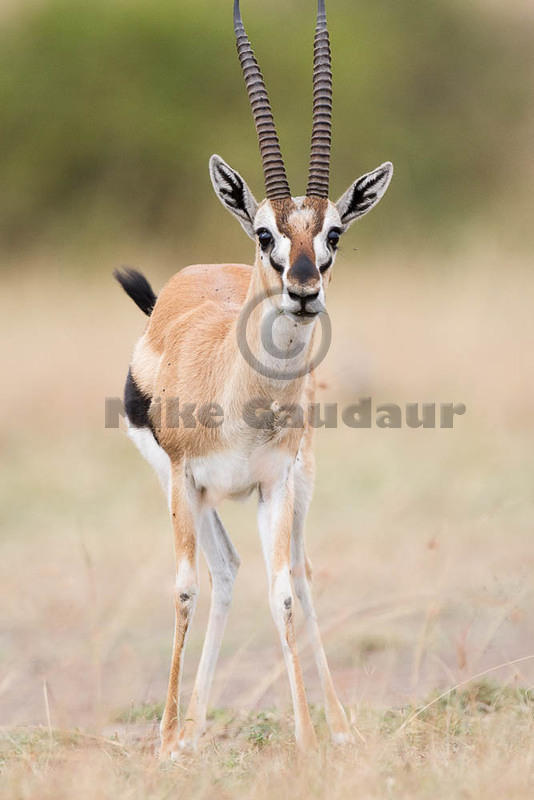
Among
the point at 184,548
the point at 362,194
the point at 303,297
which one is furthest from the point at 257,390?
the point at 362,194

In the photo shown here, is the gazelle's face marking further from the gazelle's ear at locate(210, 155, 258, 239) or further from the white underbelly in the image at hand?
the white underbelly

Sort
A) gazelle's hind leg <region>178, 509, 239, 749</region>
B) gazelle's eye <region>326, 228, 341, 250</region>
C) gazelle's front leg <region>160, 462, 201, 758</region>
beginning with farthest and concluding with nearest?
gazelle's hind leg <region>178, 509, 239, 749</region> < gazelle's front leg <region>160, 462, 201, 758</region> < gazelle's eye <region>326, 228, 341, 250</region>

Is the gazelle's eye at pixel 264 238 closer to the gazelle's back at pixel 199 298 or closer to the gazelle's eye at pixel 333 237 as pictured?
the gazelle's eye at pixel 333 237

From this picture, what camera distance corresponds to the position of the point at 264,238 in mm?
5125

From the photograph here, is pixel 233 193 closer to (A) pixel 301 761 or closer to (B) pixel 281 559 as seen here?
(B) pixel 281 559

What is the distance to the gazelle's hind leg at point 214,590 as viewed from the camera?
5.82 metres

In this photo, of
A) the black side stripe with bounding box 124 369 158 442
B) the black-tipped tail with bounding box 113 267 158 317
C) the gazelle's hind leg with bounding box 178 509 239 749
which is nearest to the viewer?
the gazelle's hind leg with bounding box 178 509 239 749

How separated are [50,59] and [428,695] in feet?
72.4

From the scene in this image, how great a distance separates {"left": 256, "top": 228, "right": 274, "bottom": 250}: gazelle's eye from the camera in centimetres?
509

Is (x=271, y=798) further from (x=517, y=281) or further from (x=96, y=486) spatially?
(x=517, y=281)

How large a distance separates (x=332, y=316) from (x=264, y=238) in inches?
384

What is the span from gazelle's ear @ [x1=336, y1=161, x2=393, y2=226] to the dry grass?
178 centimetres

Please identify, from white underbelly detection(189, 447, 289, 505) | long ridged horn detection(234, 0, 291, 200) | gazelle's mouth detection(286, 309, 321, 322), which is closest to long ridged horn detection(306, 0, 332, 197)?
long ridged horn detection(234, 0, 291, 200)

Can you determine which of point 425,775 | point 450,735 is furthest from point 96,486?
point 425,775
